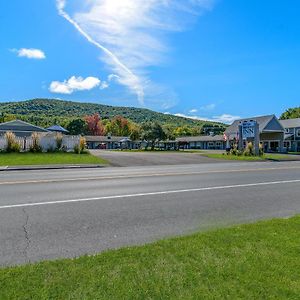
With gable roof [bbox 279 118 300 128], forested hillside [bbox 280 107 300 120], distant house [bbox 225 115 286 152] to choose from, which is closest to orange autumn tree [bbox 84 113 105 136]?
forested hillside [bbox 280 107 300 120]

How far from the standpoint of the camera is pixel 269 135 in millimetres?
73188

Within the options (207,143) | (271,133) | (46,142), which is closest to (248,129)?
(46,142)

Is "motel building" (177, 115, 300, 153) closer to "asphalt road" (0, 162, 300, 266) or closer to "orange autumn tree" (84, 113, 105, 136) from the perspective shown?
Answer: "asphalt road" (0, 162, 300, 266)

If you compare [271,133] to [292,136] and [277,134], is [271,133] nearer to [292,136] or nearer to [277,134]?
[277,134]

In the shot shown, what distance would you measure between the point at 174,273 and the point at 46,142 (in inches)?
1145

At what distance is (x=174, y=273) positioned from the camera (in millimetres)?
4012

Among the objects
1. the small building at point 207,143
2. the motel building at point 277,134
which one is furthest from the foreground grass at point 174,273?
the small building at point 207,143

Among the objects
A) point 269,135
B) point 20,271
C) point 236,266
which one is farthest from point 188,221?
point 269,135

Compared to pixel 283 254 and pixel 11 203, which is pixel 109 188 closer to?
pixel 11 203

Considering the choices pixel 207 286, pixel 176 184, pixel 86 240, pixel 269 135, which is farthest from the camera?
pixel 269 135

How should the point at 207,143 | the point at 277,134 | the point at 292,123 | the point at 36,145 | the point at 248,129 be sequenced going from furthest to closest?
the point at 207,143 < the point at 292,123 < the point at 277,134 < the point at 248,129 < the point at 36,145

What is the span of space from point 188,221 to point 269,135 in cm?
7088

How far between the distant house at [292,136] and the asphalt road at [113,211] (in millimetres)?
63786

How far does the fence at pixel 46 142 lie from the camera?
29972 mm
